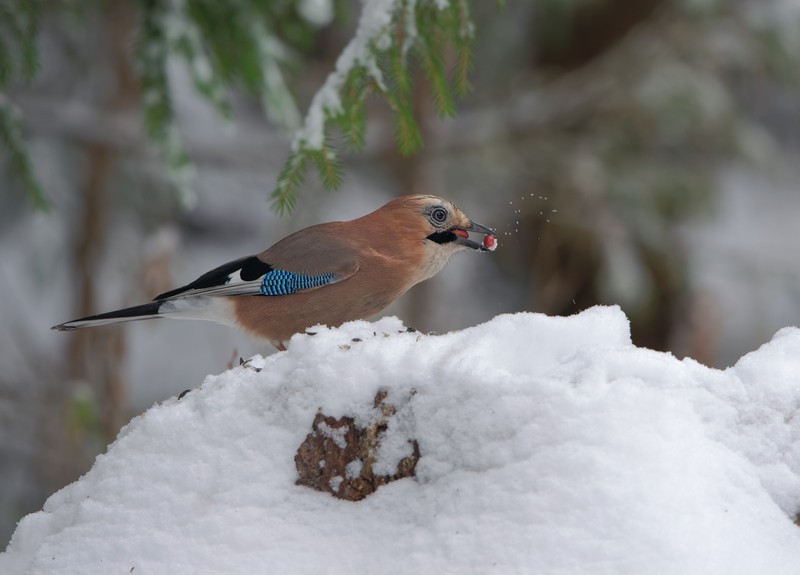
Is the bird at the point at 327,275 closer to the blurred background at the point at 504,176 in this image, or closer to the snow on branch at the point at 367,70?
the snow on branch at the point at 367,70

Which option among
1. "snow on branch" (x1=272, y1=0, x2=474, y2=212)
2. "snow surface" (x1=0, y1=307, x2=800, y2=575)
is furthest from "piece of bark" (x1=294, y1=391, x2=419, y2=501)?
"snow on branch" (x1=272, y1=0, x2=474, y2=212)

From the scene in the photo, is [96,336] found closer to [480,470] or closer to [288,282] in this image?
[288,282]

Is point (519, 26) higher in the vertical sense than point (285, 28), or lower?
higher

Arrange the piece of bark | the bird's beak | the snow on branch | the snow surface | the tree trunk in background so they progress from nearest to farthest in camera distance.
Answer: the snow surface, the piece of bark, the snow on branch, the bird's beak, the tree trunk in background

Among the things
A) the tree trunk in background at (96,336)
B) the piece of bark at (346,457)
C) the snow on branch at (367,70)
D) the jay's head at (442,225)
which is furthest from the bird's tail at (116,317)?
the tree trunk in background at (96,336)

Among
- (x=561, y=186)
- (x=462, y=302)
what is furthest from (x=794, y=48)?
(x=462, y=302)

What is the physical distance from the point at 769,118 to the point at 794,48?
5.14 metres

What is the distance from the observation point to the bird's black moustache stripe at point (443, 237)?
381cm

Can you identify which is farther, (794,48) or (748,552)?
(794,48)

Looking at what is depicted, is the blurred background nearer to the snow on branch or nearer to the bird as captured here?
the bird

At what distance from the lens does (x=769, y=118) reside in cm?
1320

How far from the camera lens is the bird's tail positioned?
3.63 meters

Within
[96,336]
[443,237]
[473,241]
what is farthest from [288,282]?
[96,336]

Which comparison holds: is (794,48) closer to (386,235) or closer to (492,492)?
(386,235)
